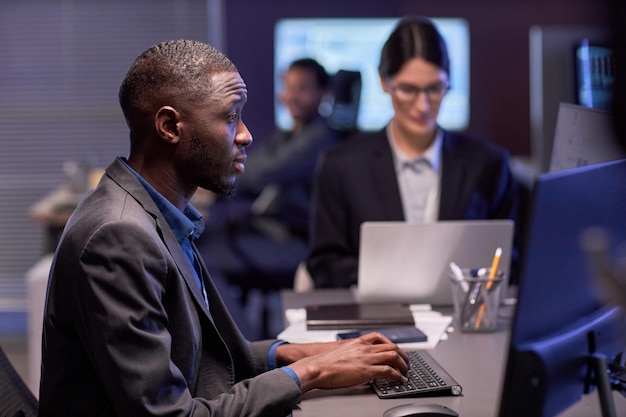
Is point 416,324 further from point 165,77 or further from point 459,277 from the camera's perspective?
point 165,77

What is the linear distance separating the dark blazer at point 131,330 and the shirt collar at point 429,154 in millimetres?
1355

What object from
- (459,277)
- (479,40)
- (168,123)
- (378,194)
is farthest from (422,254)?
(479,40)

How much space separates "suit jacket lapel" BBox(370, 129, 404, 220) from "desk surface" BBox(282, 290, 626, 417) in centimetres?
72

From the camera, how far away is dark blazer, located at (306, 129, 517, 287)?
2.95 metres

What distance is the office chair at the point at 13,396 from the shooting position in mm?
1810

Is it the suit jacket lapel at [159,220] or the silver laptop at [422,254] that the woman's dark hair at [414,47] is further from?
the suit jacket lapel at [159,220]

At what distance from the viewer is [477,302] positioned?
91.4 inches

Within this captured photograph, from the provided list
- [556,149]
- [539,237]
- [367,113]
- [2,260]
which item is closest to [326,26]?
[367,113]

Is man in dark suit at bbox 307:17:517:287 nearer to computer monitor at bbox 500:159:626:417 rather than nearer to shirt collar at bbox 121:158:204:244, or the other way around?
shirt collar at bbox 121:158:204:244

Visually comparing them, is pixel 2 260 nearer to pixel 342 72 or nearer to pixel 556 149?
pixel 342 72

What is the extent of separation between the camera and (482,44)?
594 cm

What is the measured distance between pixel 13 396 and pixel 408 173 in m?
1.52

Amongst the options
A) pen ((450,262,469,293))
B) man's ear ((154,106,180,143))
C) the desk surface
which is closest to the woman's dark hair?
pen ((450,262,469,293))

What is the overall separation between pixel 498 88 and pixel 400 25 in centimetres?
315
